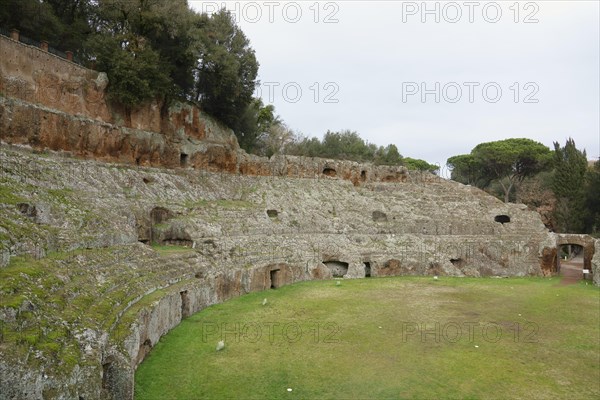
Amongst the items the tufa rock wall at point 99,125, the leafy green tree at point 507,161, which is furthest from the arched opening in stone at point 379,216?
the leafy green tree at point 507,161

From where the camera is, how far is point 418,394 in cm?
812

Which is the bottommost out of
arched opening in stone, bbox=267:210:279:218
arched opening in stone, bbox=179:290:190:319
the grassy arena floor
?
the grassy arena floor

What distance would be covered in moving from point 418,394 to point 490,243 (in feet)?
64.4

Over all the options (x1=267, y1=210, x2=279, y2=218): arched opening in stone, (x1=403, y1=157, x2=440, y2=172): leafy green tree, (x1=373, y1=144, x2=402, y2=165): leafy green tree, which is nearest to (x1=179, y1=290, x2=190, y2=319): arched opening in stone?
(x1=267, y1=210, x2=279, y2=218): arched opening in stone

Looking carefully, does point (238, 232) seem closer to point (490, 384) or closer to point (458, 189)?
point (490, 384)

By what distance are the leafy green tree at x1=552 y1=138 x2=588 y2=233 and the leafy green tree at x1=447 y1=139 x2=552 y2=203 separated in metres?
3.55

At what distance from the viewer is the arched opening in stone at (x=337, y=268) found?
22938 mm

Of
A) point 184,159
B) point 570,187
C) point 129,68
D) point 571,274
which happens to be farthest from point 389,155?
point 129,68

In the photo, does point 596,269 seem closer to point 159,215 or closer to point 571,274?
point 571,274

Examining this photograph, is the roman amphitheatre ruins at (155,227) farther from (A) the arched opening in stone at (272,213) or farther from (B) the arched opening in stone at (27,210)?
(A) the arched opening in stone at (272,213)

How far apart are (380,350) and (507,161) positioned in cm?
4402

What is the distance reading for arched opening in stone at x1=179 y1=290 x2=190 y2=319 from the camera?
520 inches

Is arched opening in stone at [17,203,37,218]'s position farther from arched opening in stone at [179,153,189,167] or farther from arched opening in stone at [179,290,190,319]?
arched opening in stone at [179,153,189,167]

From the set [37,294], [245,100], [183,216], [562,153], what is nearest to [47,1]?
[245,100]
